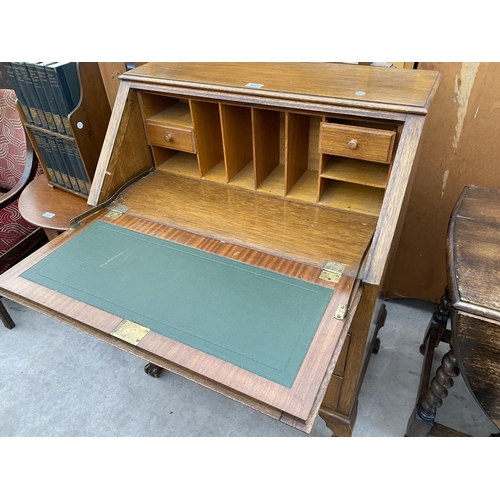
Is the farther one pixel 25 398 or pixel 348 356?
pixel 25 398

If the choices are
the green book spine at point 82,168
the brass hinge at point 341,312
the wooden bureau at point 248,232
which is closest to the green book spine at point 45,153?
the green book spine at point 82,168

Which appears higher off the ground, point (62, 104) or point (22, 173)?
point (62, 104)

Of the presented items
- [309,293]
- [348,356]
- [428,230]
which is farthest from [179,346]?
[428,230]

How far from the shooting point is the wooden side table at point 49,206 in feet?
6.40

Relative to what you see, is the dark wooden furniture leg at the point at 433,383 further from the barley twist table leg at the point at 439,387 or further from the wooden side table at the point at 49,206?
the wooden side table at the point at 49,206

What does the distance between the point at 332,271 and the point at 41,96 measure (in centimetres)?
161

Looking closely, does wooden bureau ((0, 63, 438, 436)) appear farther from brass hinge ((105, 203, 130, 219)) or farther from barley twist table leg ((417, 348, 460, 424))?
barley twist table leg ((417, 348, 460, 424))

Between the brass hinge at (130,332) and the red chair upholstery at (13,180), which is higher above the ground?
the brass hinge at (130,332)

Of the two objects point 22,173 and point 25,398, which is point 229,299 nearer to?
point 25,398

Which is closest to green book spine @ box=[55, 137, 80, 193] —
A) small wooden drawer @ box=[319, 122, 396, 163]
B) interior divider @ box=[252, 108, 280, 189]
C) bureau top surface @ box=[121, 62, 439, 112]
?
bureau top surface @ box=[121, 62, 439, 112]

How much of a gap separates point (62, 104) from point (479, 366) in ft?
6.47

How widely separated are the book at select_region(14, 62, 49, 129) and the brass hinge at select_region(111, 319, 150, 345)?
135cm

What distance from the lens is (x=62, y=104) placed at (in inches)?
69.8

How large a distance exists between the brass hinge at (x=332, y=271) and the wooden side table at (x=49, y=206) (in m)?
1.34
